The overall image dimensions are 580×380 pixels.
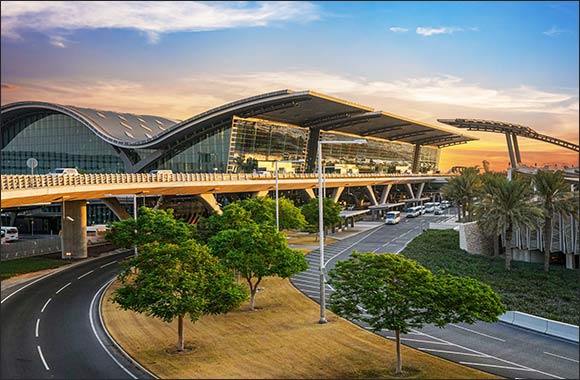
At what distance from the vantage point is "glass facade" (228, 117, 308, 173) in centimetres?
9469

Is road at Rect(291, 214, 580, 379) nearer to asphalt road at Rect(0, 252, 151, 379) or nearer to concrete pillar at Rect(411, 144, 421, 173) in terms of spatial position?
asphalt road at Rect(0, 252, 151, 379)

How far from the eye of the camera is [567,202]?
44500 mm

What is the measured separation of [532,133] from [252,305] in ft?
232

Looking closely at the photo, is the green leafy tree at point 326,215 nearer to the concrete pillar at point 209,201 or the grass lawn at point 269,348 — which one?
the concrete pillar at point 209,201

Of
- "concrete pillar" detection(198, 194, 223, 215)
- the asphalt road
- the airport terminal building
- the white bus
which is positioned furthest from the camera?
the white bus

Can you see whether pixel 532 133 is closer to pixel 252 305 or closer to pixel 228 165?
pixel 228 165

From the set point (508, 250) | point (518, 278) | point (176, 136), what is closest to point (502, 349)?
point (518, 278)

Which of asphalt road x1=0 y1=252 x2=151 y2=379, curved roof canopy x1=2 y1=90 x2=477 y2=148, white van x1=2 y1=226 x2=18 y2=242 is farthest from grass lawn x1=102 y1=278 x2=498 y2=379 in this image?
curved roof canopy x1=2 y1=90 x2=477 y2=148

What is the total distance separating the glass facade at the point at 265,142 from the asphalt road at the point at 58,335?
54.2 meters

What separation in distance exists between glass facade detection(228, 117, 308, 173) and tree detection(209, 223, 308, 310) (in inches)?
2382

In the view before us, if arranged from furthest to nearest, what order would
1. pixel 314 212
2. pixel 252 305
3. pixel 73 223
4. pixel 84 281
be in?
pixel 314 212, pixel 73 223, pixel 84 281, pixel 252 305

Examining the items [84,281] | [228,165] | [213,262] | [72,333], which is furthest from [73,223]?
[228,165]

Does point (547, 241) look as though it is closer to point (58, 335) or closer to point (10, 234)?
point (58, 335)

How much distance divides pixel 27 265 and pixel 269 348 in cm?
3375
